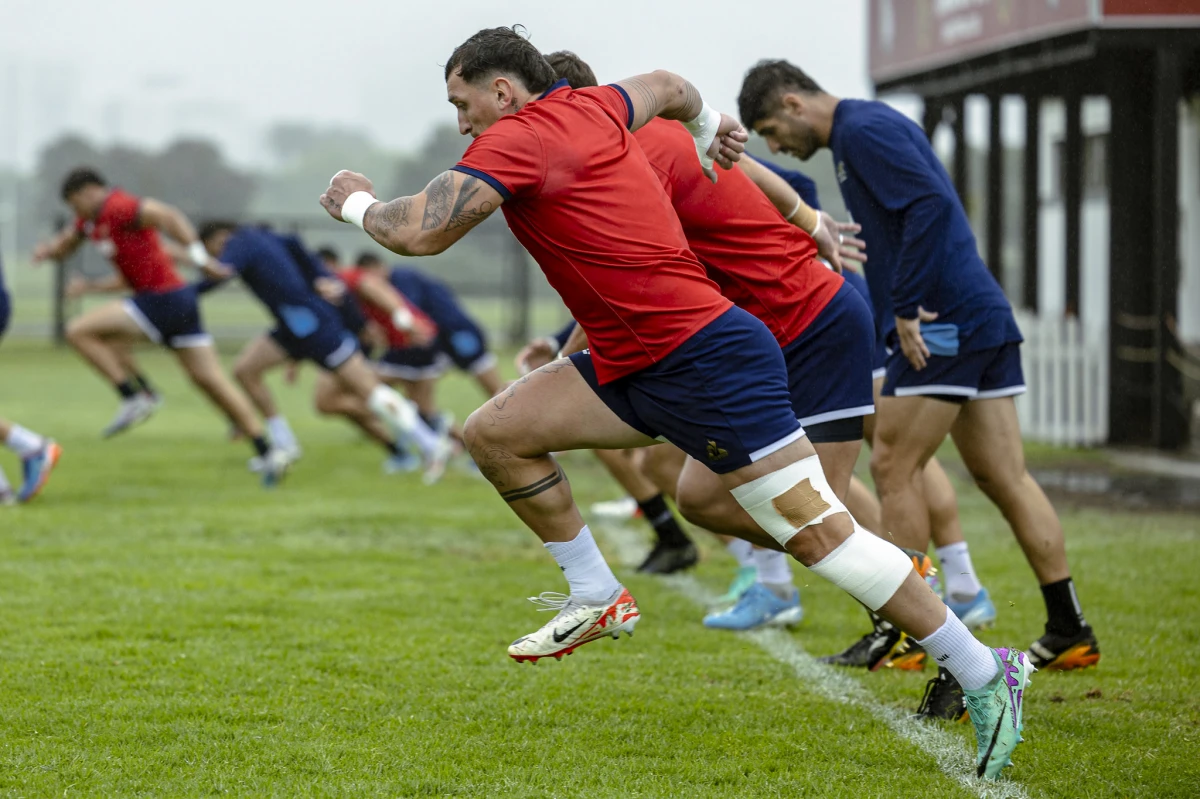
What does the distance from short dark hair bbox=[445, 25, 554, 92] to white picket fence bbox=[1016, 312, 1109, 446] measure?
10.4m

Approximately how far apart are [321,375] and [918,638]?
952 cm

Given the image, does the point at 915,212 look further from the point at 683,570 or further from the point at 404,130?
the point at 404,130

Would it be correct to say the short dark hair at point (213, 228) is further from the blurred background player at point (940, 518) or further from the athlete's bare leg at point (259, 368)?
the blurred background player at point (940, 518)

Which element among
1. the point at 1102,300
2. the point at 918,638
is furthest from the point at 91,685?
the point at 1102,300

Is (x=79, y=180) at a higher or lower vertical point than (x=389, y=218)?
lower

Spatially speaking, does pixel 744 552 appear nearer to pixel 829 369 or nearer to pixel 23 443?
Result: pixel 829 369

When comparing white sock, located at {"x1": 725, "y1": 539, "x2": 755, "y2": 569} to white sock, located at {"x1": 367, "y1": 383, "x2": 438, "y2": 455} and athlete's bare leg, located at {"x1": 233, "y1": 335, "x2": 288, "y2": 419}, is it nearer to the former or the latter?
white sock, located at {"x1": 367, "y1": 383, "x2": 438, "y2": 455}

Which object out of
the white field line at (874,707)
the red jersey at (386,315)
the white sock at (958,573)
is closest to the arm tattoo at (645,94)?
the white field line at (874,707)

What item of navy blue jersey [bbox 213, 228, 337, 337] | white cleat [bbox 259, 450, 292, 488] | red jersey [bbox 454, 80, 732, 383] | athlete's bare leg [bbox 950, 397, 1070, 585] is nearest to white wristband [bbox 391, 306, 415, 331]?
navy blue jersey [bbox 213, 228, 337, 337]

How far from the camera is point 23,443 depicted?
31.4ft

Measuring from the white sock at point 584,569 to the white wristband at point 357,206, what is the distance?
121 cm

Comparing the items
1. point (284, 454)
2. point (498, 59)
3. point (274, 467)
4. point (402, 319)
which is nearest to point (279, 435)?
point (284, 454)

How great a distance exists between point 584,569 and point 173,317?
765cm

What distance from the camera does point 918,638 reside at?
3.85 meters
